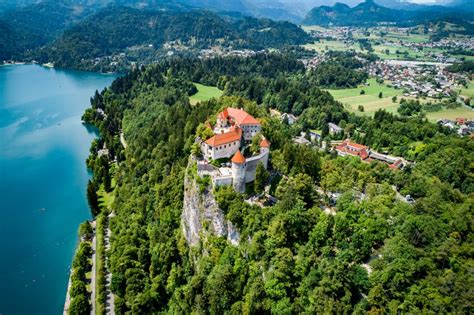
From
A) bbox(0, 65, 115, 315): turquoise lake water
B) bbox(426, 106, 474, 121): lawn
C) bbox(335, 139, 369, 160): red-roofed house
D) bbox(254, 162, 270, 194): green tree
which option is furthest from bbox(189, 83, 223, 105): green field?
bbox(254, 162, 270, 194): green tree

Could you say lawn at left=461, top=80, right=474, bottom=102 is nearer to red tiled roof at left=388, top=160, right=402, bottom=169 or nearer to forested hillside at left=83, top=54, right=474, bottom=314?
forested hillside at left=83, top=54, right=474, bottom=314

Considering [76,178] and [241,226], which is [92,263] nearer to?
[241,226]

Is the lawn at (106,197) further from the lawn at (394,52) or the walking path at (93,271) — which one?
the lawn at (394,52)

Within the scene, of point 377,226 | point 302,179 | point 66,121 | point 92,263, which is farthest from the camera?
point 66,121

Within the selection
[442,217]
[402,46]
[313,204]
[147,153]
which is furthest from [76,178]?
[402,46]

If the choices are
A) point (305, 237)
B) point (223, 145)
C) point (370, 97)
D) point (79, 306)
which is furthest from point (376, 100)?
point (79, 306)

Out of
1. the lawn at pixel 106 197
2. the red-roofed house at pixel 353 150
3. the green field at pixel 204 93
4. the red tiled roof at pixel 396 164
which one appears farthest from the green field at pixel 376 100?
the lawn at pixel 106 197
